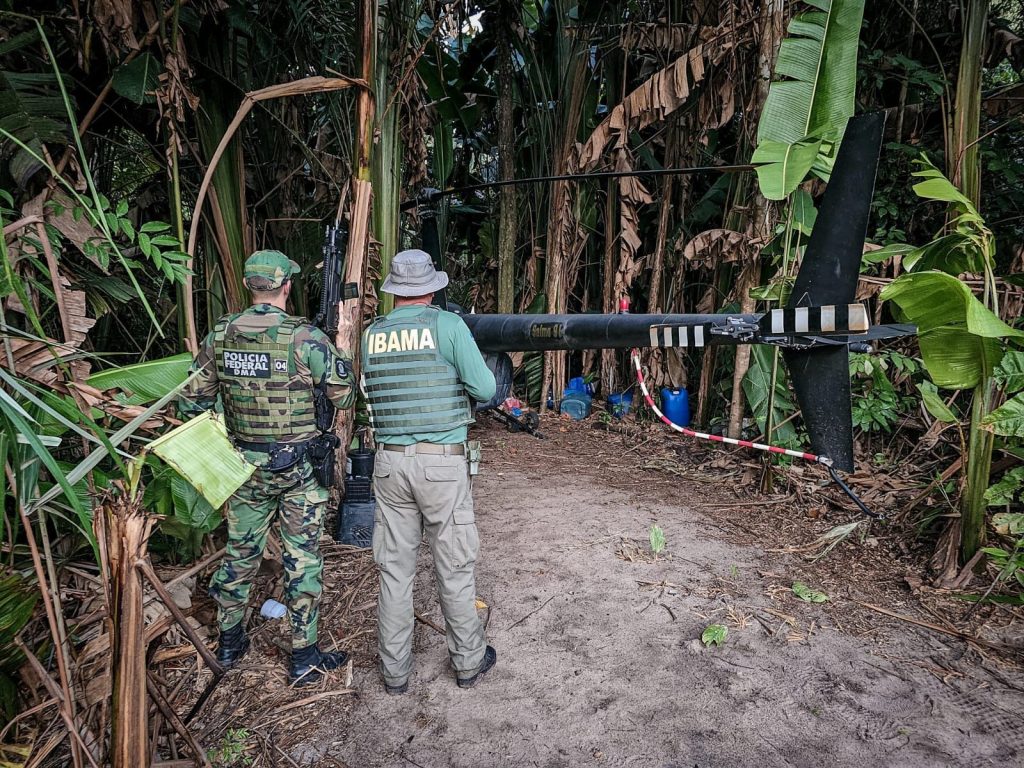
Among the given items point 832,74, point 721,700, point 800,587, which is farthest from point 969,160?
point 721,700

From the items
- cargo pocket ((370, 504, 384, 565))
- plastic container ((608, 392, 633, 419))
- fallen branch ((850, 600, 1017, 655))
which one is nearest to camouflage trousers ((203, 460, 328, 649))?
cargo pocket ((370, 504, 384, 565))

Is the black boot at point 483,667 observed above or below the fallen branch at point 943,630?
below

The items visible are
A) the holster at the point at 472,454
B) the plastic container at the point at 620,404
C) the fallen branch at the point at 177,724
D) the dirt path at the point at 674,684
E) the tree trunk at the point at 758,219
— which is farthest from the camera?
the plastic container at the point at 620,404

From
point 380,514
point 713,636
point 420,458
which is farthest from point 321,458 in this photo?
point 713,636

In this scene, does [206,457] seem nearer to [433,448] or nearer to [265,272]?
[433,448]

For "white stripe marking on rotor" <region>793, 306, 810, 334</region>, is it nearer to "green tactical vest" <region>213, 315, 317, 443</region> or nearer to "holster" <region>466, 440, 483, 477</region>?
"holster" <region>466, 440, 483, 477</region>

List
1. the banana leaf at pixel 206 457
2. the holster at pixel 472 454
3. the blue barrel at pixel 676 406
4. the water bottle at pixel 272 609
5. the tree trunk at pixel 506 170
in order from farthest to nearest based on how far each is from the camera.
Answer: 1. the tree trunk at pixel 506 170
2. the blue barrel at pixel 676 406
3. the water bottle at pixel 272 609
4. the holster at pixel 472 454
5. the banana leaf at pixel 206 457

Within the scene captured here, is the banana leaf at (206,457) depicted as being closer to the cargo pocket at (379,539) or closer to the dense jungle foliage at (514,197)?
the dense jungle foliage at (514,197)

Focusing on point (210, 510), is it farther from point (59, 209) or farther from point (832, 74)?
Answer: point (832, 74)

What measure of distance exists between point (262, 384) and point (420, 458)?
0.76 m

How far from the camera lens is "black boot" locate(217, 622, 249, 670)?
2.63 m

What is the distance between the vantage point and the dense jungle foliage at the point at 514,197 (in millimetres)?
2258

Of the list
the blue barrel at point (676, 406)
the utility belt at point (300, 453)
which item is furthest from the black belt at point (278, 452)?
the blue barrel at point (676, 406)

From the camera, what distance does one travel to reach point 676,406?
627cm
